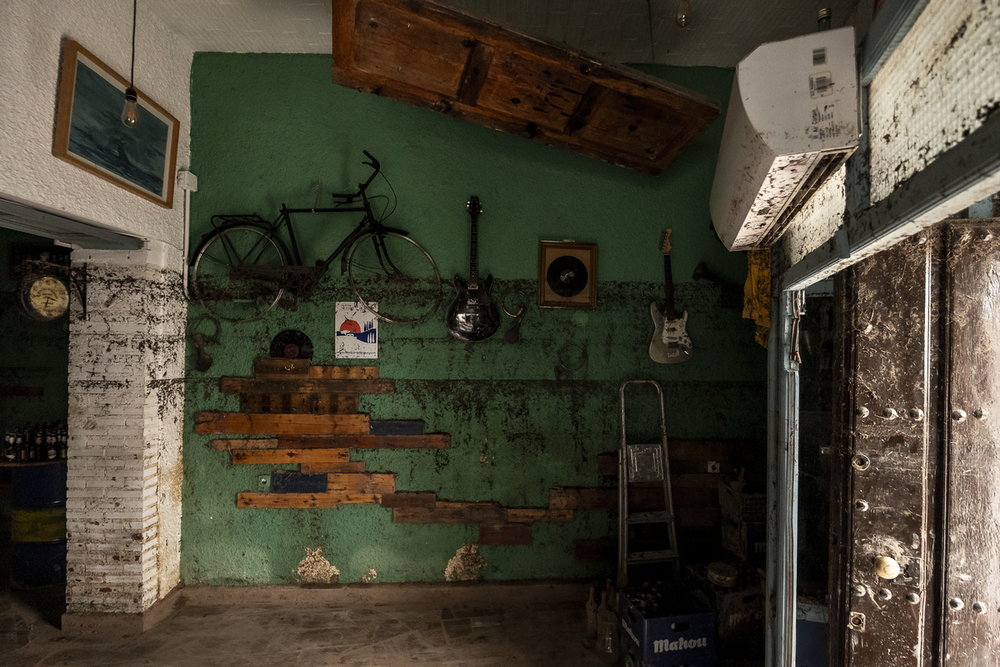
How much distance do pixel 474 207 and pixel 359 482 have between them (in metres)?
2.14

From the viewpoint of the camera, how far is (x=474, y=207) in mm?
3176

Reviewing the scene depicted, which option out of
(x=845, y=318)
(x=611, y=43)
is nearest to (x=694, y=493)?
(x=845, y=318)

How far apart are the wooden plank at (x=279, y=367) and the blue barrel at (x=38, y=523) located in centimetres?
150

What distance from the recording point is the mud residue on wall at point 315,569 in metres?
3.24

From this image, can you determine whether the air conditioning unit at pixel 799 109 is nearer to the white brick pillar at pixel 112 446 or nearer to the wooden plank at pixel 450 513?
the wooden plank at pixel 450 513

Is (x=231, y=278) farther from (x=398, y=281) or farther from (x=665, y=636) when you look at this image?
(x=665, y=636)

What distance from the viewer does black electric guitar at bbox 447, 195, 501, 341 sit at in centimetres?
318

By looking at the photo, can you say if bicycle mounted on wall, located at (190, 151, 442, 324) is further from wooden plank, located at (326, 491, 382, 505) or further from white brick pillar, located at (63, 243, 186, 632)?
wooden plank, located at (326, 491, 382, 505)

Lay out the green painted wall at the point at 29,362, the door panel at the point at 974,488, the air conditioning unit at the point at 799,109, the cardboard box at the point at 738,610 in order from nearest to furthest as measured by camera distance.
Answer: the air conditioning unit at the point at 799,109
the door panel at the point at 974,488
the cardboard box at the point at 738,610
the green painted wall at the point at 29,362

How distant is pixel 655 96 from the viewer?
2.65 metres

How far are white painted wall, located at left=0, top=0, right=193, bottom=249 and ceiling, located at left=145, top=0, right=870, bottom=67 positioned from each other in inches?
10.2

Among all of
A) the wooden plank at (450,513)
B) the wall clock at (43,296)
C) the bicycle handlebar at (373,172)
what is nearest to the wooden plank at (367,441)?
the wooden plank at (450,513)

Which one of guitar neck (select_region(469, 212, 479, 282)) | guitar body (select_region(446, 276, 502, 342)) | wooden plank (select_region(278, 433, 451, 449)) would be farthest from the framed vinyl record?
wooden plank (select_region(278, 433, 451, 449))

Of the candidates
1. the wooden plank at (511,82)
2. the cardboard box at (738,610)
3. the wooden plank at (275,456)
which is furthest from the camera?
the wooden plank at (275,456)
